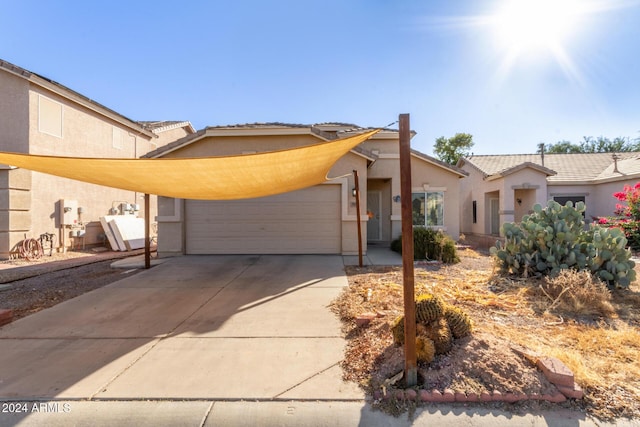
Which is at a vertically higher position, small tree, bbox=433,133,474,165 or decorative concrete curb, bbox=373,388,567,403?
small tree, bbox=433,133,474,165

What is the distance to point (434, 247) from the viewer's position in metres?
8.63

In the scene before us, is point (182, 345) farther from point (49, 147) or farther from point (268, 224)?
point (49, 147)

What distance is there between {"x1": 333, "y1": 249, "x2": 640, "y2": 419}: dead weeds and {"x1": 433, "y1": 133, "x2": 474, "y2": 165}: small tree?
94.7 ft

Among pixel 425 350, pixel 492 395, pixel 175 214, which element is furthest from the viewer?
pixel 175 214

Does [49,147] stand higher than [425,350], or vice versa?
[49,147]

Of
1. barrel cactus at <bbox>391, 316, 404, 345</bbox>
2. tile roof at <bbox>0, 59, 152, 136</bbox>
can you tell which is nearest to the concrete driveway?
barrel cactus at <bbox>391, 316, 404, 345</bbox>

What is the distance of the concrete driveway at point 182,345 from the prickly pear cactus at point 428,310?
97cm

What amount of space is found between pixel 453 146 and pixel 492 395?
1329 inches

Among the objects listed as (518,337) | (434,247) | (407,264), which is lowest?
(518,337)

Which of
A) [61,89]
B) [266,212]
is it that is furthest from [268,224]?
[61,89]

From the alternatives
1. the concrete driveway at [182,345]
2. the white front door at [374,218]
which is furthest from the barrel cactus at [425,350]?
the white front door at [374,218]

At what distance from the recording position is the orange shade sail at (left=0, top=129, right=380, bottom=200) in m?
4.13

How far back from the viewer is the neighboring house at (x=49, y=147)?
1006 cm

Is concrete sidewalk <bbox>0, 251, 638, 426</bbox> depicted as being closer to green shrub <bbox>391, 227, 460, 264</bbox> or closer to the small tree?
green shrub <bbox>391, 227, 460, 264</bbox>
